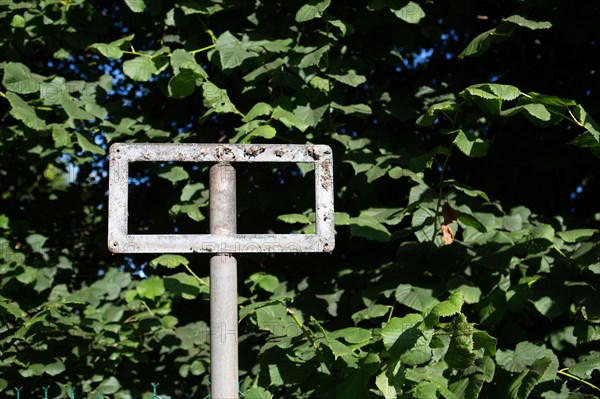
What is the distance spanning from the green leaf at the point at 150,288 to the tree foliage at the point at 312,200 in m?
0.01

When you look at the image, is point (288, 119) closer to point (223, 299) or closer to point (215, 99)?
point (215, 99)

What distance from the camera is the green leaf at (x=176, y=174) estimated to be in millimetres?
3371

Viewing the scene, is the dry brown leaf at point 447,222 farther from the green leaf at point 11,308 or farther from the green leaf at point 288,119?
the green leaf at point 11,308

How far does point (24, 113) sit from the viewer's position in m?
3.26

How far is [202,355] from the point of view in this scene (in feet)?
11.4

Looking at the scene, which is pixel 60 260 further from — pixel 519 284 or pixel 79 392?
pixel 519 284

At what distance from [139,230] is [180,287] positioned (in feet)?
3.02

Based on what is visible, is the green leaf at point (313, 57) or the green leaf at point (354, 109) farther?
the green leaf at point (354, 109)

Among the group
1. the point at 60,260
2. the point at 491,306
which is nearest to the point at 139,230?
the point at 60,260

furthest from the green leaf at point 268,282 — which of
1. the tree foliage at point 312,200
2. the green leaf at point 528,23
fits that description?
the green leaf at point 528,23

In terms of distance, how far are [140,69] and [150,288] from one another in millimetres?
998

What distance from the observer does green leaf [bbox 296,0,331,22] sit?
10.1 ft

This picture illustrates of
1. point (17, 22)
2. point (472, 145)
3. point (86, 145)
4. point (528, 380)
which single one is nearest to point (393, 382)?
point (528, 380)

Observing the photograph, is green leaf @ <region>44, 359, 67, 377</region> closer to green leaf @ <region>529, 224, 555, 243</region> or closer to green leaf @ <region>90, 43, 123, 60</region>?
green leaf @ <region>90, 43, 123, 60</region>
